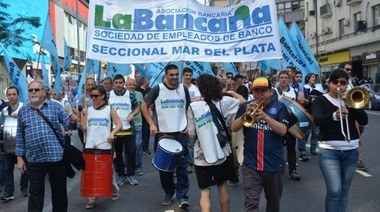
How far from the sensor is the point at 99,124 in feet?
22.0

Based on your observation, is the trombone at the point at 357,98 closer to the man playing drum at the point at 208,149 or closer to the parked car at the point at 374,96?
the man playing drum at the point at 208,149

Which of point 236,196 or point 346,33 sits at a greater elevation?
point 346,33

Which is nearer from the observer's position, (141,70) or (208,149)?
(208,149)

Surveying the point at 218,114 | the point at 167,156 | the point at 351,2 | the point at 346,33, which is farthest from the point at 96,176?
the point at 346,33

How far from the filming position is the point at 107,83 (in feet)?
29.9

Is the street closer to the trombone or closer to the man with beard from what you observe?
the man with beard

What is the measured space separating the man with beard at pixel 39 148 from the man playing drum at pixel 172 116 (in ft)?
4.54

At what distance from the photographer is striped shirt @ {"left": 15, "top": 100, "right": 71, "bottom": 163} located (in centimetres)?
538

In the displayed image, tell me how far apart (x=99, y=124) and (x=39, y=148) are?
4.64 ft

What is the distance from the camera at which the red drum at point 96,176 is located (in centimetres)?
636

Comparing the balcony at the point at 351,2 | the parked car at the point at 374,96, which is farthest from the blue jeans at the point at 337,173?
the balcony at the point at 351,2

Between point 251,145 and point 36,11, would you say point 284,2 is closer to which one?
point 36,11

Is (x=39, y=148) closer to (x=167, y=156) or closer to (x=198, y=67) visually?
(x=167, y=156)

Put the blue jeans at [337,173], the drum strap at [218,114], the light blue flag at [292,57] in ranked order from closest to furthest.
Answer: the blue jeans at [337,173] < the drum strap at [218,114] < the light blue flag at [292,57]
